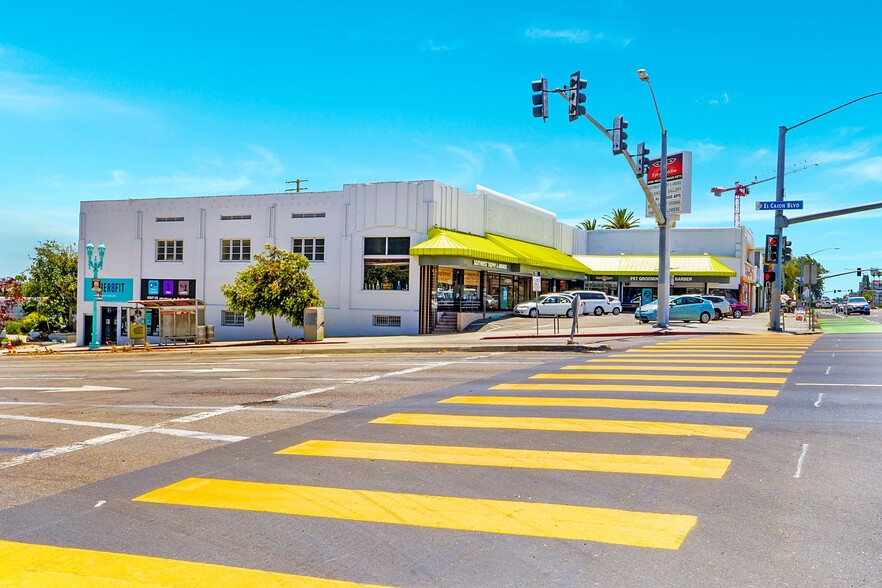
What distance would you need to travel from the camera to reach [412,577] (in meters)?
4.54

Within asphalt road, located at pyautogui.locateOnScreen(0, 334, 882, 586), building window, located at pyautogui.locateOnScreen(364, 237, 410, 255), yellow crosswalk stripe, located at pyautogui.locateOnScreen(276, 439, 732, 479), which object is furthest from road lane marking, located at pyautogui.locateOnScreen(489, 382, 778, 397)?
building window, located at pyautogui.locateOnScreen(364, 237, 410, 255)

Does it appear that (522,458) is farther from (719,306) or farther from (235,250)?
(719,306)

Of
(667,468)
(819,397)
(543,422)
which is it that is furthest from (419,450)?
(819,397)

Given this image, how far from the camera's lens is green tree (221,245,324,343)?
113 feet

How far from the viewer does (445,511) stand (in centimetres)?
586

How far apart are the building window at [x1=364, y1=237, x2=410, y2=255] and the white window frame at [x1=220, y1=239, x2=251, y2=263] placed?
8064 millimetres

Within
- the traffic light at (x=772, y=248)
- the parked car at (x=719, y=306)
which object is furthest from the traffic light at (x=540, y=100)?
the parked car at (x=719, y=306)

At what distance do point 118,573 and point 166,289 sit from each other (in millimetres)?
41804

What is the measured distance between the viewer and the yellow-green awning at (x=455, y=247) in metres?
35.7

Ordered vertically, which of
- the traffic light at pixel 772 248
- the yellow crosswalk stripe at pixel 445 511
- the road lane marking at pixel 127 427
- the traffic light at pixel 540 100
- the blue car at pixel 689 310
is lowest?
the road lane marking at pixel 127 427

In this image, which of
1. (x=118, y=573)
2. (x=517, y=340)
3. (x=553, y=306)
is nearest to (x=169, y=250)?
(x=553, y=306)

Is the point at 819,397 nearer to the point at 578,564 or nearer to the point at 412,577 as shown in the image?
the point at 578,564

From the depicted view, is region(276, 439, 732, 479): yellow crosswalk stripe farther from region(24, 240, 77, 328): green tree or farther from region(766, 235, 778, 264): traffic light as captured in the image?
region(24, 240, 77, 328): green tree

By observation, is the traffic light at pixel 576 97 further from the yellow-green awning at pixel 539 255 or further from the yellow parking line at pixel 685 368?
the yellow-green awning at pixel 539 255
